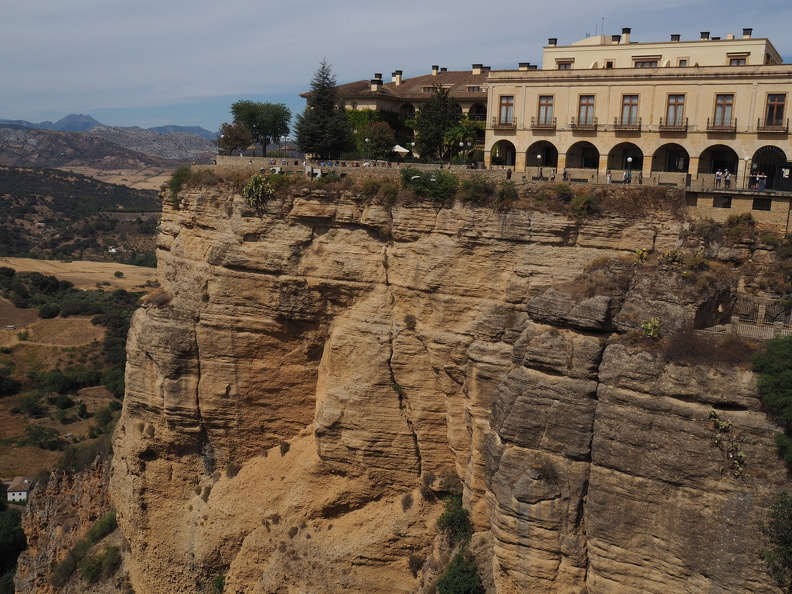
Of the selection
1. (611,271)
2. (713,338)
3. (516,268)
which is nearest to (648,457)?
(713,338)

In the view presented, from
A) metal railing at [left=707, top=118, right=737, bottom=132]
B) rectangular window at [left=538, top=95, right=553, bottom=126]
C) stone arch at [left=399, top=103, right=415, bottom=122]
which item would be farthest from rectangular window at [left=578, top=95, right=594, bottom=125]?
stone arch at [left=399, top=103, right=415, bottom=122]

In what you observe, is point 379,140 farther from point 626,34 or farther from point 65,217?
point 65,217

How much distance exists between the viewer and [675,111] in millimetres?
28219

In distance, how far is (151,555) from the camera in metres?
30.8

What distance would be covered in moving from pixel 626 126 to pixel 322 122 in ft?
40.8

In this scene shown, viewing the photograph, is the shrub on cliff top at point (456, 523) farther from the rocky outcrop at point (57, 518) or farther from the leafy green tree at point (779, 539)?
the rocky outcrop at point (57, 518)

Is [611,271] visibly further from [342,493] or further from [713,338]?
[342,493]

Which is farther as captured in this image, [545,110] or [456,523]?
[545,110]

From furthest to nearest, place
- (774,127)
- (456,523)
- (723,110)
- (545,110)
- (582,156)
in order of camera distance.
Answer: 1. (582,156)
2. (545,110)
3. (723,110)
4. (774,127)
5. (456,523)

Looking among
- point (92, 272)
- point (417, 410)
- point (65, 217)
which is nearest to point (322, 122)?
point (417, 410)

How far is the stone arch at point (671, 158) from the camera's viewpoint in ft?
95.2

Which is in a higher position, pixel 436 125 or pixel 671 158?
pixel 436 125

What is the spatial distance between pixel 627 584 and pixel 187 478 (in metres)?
17.7

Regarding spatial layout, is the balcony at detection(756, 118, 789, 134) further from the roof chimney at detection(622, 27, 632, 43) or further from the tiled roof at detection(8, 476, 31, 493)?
the tiled roof at detection(8, 476, 31, 493)
